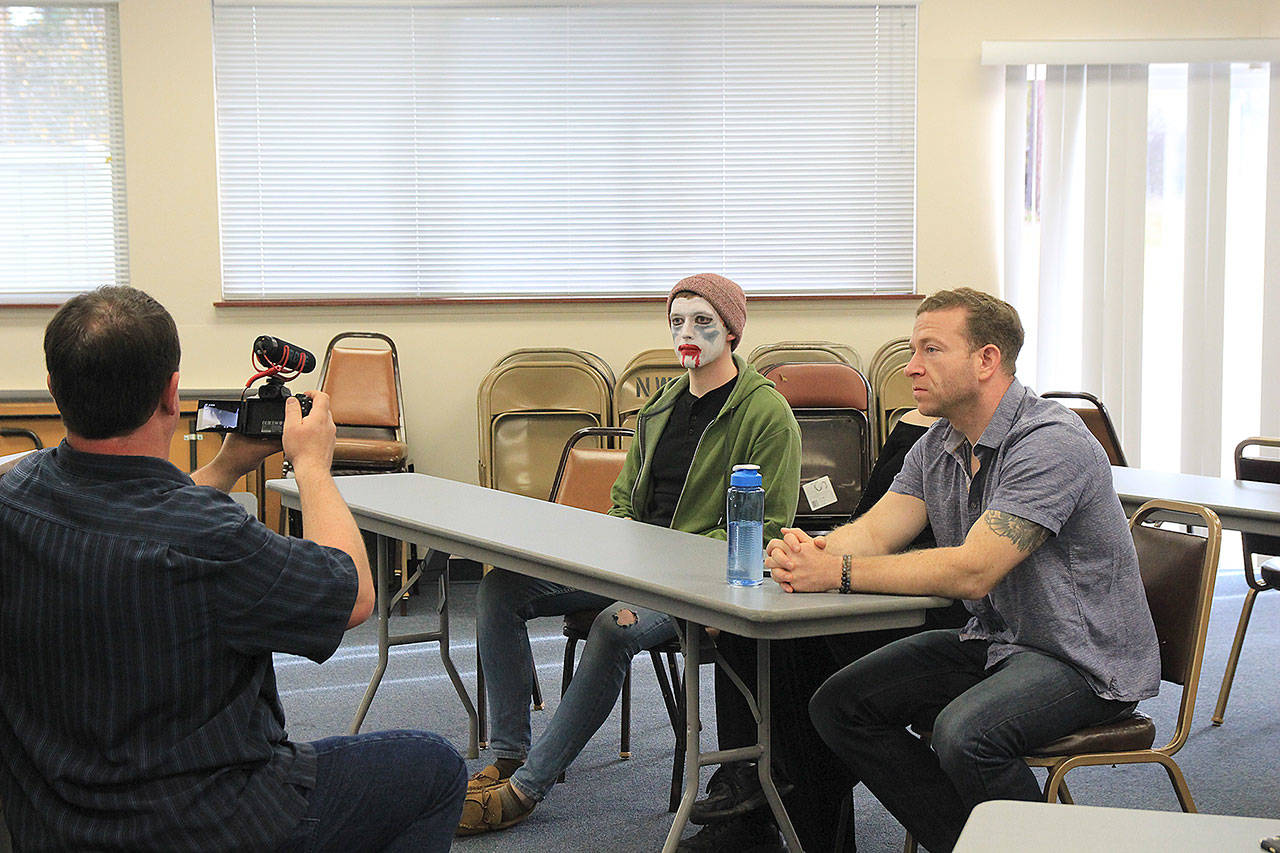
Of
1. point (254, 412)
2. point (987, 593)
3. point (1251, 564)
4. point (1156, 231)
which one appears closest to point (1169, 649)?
point (987, 593)

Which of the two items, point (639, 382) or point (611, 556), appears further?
point (639, 382)

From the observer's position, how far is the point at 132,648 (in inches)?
50.3

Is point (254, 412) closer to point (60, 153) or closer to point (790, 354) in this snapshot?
point (790, 354)

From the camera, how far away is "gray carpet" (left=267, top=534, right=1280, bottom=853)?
269 centimetres

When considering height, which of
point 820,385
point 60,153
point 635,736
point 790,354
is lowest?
point 635,736

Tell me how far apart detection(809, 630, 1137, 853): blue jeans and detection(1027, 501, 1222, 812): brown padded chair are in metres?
0.03

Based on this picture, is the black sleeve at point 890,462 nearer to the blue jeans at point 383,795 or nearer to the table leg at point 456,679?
the table leg at point 456,679

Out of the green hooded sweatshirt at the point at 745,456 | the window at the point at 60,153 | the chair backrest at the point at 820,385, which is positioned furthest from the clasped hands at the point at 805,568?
the window at the point at 60,153

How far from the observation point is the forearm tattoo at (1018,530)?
196cm

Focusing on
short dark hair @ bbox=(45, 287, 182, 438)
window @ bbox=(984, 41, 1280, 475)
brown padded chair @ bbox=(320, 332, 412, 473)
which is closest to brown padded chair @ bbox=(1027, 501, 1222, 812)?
short dark hair @ bbox=(45, 287, 182, 438)

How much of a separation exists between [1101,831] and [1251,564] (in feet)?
9.80

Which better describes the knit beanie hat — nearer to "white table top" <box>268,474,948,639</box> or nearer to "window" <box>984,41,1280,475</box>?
"white table top" <box>268,474,948,639</box>

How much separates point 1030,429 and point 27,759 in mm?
1639

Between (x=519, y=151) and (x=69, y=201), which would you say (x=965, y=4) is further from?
(x=69, y=201)
